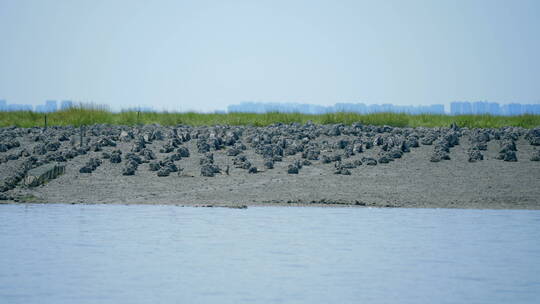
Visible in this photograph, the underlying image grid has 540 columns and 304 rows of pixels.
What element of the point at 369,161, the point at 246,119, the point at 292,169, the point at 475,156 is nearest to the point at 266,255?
the point at 292,169

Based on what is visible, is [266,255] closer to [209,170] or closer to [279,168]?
[209,170]

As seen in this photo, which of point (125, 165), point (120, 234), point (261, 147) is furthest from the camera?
point (261, 147)

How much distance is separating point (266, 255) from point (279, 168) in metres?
12.2

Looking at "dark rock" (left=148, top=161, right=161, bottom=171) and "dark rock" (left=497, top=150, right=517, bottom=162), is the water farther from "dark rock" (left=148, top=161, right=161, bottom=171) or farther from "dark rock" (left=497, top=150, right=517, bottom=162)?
"dark rock" (left=497, top=150, right=517, bottom=162)

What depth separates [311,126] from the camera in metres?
36.2

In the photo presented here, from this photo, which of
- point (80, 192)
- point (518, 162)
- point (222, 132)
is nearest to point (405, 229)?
point (80, 192)

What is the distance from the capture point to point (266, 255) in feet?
44.5

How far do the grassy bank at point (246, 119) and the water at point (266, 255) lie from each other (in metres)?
19.6

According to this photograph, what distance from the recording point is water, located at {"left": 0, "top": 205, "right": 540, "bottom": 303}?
1098 cm

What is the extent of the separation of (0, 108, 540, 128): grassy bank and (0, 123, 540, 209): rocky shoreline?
4.55 metres

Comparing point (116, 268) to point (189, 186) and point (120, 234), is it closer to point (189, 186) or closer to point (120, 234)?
point (120, 234)

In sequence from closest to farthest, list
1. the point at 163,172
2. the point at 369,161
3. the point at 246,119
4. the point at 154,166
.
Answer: the point at 163,172 < the point at 154,166 < the point at 369,161 < the point at 246,119

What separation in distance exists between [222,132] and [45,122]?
10.1 metres

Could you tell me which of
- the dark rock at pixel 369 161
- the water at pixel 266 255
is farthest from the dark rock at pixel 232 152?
the water at pixel 266 255
